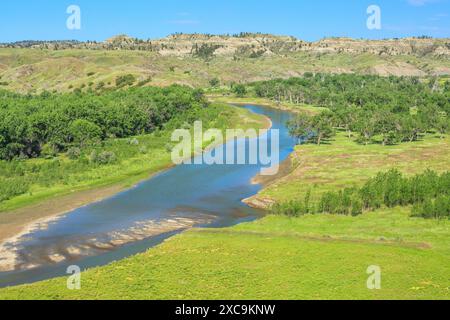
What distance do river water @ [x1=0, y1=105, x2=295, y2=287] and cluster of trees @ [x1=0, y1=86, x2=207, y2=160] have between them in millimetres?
27975

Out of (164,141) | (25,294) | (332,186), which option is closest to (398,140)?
(332,186)

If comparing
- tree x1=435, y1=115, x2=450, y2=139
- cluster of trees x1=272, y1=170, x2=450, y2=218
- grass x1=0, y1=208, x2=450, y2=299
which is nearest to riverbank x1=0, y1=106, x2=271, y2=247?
grass x1=0, y1=208, x2=450, y2=299

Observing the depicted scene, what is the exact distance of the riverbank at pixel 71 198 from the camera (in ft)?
220

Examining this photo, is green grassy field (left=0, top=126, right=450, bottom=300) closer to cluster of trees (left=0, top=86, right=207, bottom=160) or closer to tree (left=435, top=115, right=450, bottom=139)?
cluster of trees (left=0, top=86, right=207, bottom=160)

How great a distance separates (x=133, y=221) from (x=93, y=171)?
28.7m

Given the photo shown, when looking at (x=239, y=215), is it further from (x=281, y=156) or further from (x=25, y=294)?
(x=281, y=156)

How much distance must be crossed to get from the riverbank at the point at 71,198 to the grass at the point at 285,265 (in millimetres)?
19557

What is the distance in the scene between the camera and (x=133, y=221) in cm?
6969

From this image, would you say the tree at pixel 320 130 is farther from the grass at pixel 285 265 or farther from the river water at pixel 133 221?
the grass at pixel 285 265

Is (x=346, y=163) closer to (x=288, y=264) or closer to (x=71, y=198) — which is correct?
(x=288, y=264)

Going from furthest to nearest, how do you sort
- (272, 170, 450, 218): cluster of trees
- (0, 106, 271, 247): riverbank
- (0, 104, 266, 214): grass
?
(0, 104, 266, 214): grass
(272, 170, 450, 218): cluster of trees
(0, 106, 271, 247): riverbank

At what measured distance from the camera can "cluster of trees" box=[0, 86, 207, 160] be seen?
104562 millimetres

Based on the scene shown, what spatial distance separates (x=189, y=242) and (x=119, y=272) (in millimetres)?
11300

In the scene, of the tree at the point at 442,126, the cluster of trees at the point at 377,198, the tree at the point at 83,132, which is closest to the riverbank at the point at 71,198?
the tree at the point at 83,132
